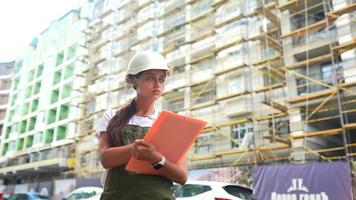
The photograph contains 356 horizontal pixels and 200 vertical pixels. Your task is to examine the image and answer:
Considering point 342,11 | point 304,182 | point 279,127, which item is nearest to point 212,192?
point 304,182

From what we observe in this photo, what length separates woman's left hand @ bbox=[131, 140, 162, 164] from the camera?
1.55 metres

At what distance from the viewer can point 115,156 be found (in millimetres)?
1641

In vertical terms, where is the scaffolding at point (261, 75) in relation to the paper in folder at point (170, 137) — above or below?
above

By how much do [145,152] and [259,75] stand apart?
46.9ft

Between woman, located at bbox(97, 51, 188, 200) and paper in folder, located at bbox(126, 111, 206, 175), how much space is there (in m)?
0.04

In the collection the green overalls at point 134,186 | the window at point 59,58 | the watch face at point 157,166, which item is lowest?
the green overalls at point 134,186

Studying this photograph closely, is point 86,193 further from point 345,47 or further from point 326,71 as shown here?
point 326,71

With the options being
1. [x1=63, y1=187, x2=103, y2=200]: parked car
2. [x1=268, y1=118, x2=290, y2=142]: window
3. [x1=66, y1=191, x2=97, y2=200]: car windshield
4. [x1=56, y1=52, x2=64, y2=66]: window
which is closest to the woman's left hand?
[x1=63, y1=187, x2=103, y2=200]: parked car

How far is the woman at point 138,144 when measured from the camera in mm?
1605

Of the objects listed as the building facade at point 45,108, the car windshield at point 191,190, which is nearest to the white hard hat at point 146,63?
the car windshield at point 191,190

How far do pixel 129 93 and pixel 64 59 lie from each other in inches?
508

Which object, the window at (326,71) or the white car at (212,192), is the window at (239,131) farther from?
the white car at (212,192)

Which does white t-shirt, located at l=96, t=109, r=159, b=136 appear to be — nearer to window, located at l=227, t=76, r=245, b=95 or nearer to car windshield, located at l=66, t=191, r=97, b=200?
car windshield, located at l=66, t=191, r=97, b=200

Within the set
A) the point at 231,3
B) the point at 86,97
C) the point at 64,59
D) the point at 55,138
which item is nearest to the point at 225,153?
the point at 231,3
